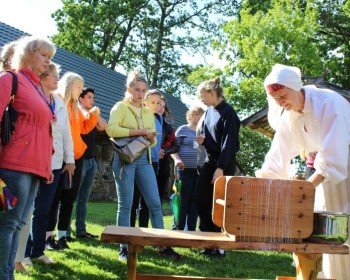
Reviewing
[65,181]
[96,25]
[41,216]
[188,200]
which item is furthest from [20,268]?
[96,25]

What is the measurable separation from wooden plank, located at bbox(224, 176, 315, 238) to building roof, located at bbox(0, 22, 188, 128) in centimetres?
1408

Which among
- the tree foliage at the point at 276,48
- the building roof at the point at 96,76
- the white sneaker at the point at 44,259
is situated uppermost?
the tree foliage at the point at 276,48

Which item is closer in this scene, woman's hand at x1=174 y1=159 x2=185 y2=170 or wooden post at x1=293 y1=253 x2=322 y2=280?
wooden post at x1=293 y1=253 x2=322 y2=280

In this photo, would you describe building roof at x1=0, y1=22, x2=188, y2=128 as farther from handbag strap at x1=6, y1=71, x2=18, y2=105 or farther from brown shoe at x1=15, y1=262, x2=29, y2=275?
handbag strap at x1=6, y1=71, x2=18, y2=105

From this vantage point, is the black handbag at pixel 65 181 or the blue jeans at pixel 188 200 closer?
the black handbag at pixel 65 181

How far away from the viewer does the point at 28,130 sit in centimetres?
317

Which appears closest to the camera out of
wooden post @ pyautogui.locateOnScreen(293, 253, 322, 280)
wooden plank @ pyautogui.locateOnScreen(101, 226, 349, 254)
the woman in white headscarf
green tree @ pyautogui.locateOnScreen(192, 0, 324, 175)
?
wooden plank @ pyautogui.locateOnScreen(101, 226, 349, 254)

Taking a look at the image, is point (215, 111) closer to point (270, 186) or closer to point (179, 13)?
point (270, 186)

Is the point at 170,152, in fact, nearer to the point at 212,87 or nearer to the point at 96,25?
the point at 212,87

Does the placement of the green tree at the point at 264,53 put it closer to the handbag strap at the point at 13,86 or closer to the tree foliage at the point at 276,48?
the tree foliage at the point at 276,48

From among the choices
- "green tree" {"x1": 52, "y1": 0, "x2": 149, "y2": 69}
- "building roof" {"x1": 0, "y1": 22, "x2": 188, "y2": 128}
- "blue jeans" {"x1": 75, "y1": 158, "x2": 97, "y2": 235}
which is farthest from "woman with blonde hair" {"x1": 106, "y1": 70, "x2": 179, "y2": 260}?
"green tree" {"x1": 52, "y1": 0, "x2": 149, "y2": 69}

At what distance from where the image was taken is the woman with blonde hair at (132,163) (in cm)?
484

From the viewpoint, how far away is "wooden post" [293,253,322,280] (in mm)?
2898

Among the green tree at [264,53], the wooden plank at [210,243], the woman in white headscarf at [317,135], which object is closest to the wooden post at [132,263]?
the wooden plank at [210,243]
